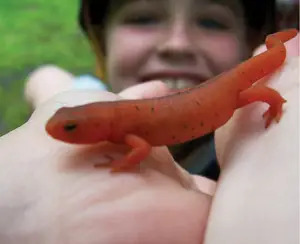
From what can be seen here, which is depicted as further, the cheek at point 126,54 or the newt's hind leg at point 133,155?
the cheek at point 126,54

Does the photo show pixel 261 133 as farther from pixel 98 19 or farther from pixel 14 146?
pixel 98 19

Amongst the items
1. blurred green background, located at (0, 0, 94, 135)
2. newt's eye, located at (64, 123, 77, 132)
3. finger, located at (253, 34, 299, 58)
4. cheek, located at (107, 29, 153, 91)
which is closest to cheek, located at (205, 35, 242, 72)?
cheek, located at (107, 29, 153, 91)

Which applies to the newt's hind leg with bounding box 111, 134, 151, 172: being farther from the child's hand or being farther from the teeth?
the teeth

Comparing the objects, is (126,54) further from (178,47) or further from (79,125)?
(79,125)

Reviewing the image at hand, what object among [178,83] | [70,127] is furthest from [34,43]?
[70,127]

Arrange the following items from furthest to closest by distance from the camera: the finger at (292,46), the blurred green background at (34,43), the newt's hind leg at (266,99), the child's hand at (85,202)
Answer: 1. the blurred green background at (34,43)
2. the finger at (292,46)
3. the newt's hind leg at (266,99)
4. the child's hand at (85,202)

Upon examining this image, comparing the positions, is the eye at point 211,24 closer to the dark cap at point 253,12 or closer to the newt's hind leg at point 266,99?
the dark cap at point 253,12

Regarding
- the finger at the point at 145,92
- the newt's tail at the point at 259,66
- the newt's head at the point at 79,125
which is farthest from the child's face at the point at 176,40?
the newt's head at the point at 79,125

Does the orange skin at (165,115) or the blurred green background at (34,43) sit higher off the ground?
the blurred green background at (34,43)
